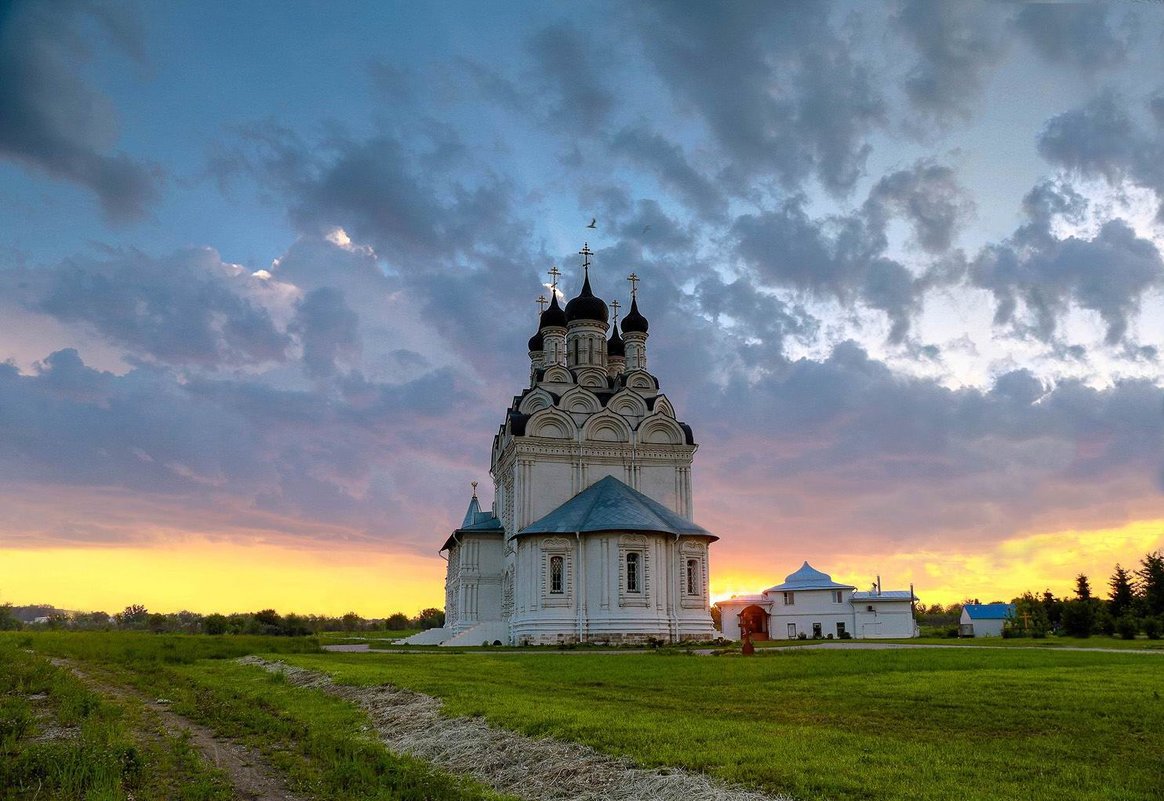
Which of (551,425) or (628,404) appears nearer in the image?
(551,425)

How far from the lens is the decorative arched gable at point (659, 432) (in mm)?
40500

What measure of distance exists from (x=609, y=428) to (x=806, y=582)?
719 inches

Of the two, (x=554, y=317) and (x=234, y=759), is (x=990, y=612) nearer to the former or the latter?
(x=554, y=317)

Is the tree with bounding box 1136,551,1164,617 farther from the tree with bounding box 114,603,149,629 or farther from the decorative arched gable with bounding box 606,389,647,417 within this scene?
the tree with bounding box 114,603,149,629

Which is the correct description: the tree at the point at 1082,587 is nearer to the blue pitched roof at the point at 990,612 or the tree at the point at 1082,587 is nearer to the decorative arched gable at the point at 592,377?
the blue pitched roof at the point at 990,612

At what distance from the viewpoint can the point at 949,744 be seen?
9.72m

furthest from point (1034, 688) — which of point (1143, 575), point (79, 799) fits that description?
point (1143, 575)

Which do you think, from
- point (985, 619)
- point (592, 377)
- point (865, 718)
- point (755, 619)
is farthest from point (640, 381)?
point (865, 718)

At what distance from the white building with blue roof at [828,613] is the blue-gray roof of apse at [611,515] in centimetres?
1586

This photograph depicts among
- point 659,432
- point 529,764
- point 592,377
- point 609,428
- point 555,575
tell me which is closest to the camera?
point 529,764

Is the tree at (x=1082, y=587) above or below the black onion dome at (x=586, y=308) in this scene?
below

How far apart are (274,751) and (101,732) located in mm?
2328

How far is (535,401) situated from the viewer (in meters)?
42.0

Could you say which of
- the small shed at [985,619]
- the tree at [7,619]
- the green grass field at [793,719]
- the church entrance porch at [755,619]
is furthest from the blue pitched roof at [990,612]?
the tree at [7,619]
